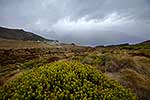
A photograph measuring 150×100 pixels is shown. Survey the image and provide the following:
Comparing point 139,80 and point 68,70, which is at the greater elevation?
point 68,70

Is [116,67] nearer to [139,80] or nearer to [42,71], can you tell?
[139,80]

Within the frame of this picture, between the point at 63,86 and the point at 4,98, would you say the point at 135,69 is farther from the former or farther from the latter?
the point at 4,98

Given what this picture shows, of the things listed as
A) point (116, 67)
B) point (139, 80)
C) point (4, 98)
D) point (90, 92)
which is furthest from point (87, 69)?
point (116, 67)

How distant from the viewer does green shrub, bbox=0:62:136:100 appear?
33.2 feet

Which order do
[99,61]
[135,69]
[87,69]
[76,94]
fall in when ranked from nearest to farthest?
[76,94] < [87,69] < [135,69] < [99,61]

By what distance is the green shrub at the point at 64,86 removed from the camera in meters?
10.1

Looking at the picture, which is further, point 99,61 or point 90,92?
point 99,61

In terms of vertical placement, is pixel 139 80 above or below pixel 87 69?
below

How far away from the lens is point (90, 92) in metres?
10.3

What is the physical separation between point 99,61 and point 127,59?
175 centimetres

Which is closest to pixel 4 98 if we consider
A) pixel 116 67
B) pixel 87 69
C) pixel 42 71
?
pixel 42 71

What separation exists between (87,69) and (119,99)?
1.76m

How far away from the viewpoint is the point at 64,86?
34.3 feet

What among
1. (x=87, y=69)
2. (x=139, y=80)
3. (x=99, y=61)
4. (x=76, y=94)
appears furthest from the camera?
(x=99, y=61)
